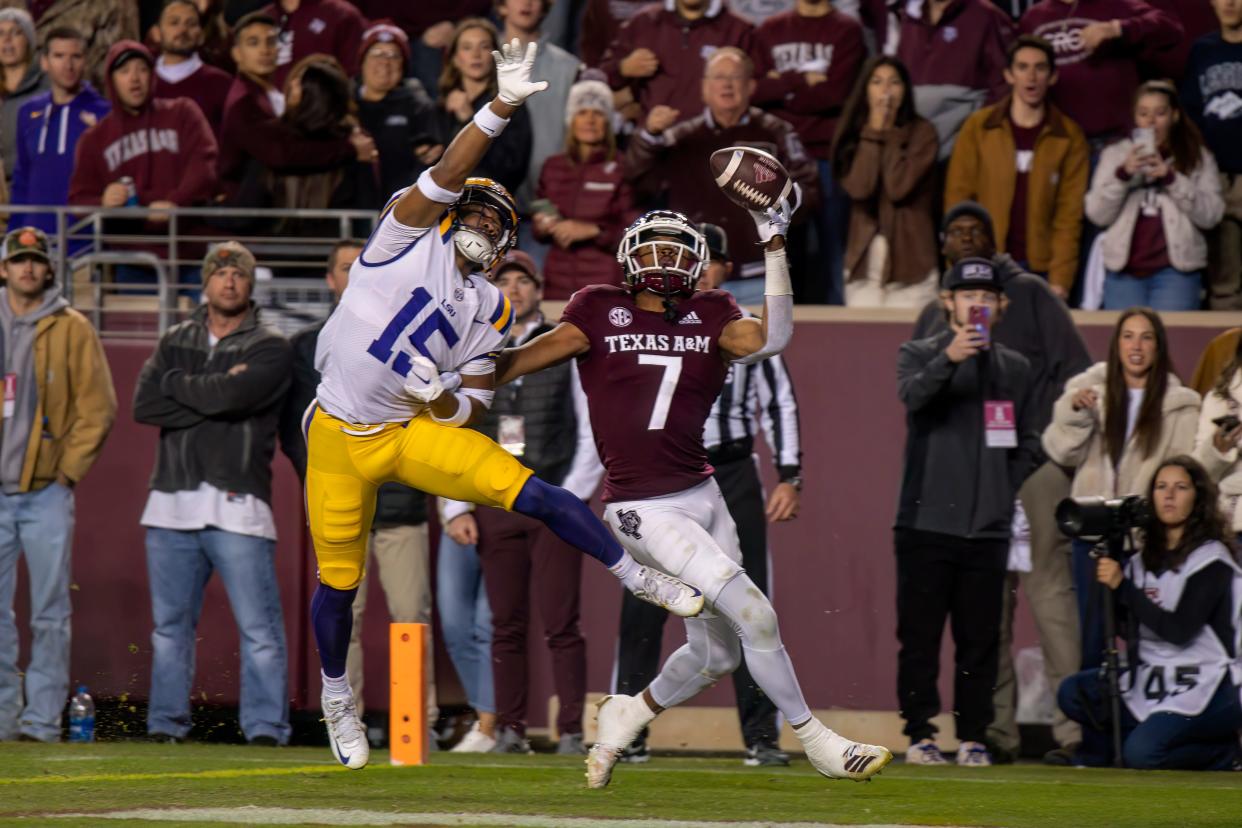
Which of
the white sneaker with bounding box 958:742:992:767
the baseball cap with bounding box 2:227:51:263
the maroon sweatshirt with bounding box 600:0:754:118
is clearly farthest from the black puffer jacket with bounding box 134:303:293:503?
the white sneaker with bounding box 958:742:992:767

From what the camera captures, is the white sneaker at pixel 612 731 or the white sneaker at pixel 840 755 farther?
the white sneaker at pixel 612 731

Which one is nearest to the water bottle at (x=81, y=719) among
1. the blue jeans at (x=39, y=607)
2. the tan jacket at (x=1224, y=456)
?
the blue jeans at (x=39, y=607)

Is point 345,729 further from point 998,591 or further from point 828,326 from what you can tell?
point 828,326

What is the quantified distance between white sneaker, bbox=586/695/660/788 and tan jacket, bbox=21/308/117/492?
3.98 meters

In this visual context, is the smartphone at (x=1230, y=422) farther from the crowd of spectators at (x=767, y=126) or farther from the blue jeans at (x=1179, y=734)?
the crowd of spectators at (x=767, y=126)

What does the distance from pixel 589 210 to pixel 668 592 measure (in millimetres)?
4686

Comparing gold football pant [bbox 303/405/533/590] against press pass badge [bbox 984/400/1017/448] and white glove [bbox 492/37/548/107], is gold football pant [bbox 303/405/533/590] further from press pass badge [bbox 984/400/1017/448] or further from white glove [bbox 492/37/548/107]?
press pass badge [bbox 984/400/1017/448]

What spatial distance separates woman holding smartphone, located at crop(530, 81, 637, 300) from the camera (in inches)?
440

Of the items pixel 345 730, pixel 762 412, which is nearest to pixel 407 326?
pixel 345 730

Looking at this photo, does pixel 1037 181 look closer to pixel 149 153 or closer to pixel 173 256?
pixel 173 256

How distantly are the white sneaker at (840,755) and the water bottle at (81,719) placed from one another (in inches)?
187

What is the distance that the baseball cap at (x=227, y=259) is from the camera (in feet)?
33.2

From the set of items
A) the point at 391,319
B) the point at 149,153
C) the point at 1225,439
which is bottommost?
the point at 1225,439

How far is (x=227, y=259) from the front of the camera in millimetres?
10109
